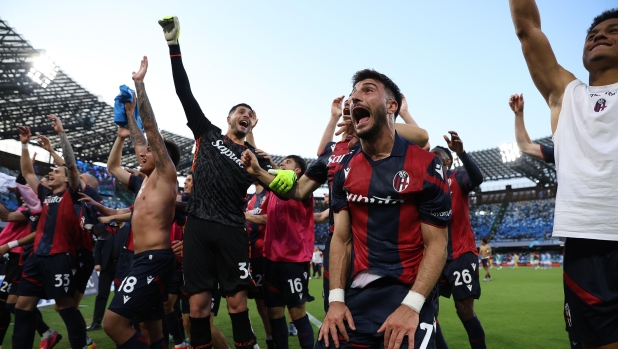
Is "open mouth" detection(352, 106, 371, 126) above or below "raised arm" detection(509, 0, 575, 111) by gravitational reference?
below

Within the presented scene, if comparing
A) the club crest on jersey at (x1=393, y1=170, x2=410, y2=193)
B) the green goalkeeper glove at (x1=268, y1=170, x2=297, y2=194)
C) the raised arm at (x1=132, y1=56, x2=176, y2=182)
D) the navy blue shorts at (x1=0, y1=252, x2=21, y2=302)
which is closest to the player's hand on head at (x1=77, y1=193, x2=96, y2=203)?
the navy blue shorts at (x1=0, y1=252, x2=21, y2=302)

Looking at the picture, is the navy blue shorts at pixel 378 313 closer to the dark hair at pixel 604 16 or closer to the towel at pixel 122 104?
the dark hair at pixel 604 16

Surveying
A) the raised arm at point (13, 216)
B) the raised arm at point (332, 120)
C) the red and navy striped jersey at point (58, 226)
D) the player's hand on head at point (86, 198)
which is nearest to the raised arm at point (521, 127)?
the raised arm at point (332, 120)

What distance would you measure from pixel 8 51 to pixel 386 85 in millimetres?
31931

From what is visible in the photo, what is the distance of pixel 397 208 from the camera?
2.36 meters

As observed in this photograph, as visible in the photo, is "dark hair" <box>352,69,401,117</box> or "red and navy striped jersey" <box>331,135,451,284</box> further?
"dark hair" <box>352,69,401,117</box>

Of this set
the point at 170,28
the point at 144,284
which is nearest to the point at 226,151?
Answer: the point at 170,28

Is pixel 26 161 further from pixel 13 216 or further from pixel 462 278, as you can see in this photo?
pixel 462 278

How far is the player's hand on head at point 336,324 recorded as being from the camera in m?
2.20

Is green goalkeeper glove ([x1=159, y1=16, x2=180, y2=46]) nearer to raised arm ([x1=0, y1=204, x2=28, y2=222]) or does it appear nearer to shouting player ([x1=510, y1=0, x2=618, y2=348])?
shouting player ([x1=510, y1=0, x2=618, y2=348])

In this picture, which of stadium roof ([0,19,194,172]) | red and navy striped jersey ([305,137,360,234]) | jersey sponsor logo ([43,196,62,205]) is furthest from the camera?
stadium roof ([0,19,194,172])

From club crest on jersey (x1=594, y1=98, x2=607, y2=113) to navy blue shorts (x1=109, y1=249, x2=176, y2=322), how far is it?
3.77m

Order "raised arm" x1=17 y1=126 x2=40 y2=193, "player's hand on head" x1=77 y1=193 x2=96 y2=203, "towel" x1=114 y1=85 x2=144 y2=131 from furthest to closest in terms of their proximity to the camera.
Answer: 1. "raised arm" x1=17 y1=126 x2=40 y2=193
2. "player's hand on head" x1=77 y1=193 x2=96 y2=203
3. "towel" x1=114 y1=85 x2=144 y2=131

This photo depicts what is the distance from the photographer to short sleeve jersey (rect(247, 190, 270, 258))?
634cm
